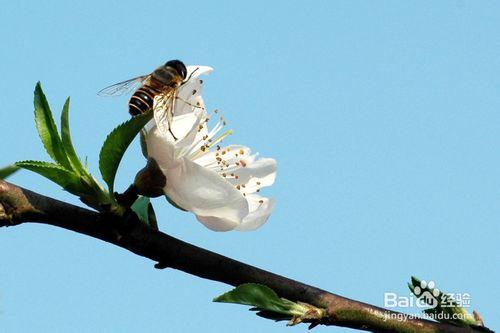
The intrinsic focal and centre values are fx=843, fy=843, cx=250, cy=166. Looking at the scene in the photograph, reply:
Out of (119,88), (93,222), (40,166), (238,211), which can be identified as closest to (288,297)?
(238,211)

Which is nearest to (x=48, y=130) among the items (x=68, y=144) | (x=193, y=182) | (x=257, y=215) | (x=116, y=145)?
(x=68, y=144)

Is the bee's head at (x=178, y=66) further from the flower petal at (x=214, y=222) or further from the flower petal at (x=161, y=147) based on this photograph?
the flower petal at (x=214, y=222)

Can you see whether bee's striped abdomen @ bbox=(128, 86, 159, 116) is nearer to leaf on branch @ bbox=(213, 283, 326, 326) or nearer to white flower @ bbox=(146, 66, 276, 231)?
white flower @ bbox=(146, 66, 276, 231)

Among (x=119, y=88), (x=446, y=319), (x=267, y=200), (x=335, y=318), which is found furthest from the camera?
(x=119, y=88)

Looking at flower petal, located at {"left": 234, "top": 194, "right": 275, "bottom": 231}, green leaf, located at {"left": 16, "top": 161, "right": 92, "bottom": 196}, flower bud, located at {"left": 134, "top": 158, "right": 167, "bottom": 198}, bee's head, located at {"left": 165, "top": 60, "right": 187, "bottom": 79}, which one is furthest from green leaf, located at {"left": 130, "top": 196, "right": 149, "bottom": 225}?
bee's head, located at {"left": 165, "top": 60, "right": 187, "bottom": 79}

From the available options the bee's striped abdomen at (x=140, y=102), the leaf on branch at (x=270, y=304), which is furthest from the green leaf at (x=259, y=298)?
the bee's striped abdomen at (x=140, y=102)

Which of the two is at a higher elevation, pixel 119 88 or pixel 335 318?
pixel 119 88

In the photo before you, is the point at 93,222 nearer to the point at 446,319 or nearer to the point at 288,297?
the point at 288,297
